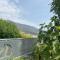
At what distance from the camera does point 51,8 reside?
16.8 metres

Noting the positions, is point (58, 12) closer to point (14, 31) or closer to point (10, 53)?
point (10, 53)

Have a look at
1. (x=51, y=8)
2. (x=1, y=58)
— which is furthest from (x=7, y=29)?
(x=1, y=58)

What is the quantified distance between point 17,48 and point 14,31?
1639 centimetres

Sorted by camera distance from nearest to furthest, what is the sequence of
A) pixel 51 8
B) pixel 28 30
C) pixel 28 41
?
pixel 28 41, pixel 51 8, pixel 28 30

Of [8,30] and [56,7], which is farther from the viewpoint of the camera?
[8,30]

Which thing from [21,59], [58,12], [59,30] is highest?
[58,12]

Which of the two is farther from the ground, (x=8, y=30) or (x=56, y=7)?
(x=56, y=7)

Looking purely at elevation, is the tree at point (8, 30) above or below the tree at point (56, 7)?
below

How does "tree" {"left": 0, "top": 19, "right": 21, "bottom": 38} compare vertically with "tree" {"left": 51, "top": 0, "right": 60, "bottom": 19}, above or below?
below

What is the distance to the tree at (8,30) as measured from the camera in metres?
24.9

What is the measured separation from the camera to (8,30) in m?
25.9

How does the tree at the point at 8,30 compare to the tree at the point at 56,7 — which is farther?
the tree at the point at 8,30

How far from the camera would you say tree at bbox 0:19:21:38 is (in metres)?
24.9

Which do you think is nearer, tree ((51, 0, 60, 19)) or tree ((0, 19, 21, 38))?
tree ((51, 0, 60, 19))
